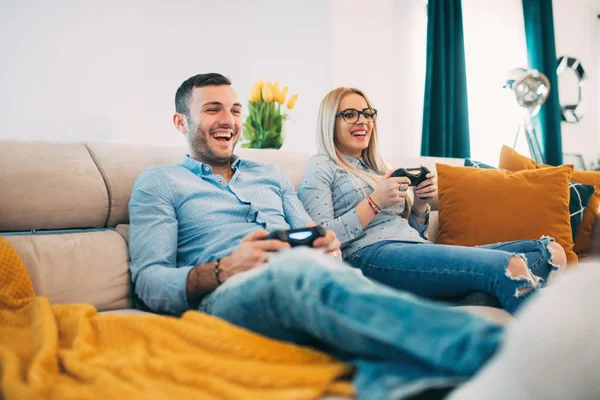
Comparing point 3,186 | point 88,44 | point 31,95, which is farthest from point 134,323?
point 88,44

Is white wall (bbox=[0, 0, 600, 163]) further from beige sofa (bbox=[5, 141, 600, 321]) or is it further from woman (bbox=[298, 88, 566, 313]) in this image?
woman (bbox=[298, 88, 566, 313])

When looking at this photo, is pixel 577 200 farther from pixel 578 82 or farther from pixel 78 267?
pixel 578 82

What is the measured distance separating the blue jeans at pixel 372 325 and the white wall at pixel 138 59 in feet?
6.53

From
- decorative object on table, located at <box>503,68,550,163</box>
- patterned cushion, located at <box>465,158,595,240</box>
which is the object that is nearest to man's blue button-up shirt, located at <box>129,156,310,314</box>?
patterned cushion, located at <box>465,158,595,240</box>

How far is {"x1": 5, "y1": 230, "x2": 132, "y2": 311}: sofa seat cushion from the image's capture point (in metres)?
1.30

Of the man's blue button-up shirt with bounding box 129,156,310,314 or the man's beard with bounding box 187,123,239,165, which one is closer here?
the man's blue button-up shirt with bounding box 129,156,310,314

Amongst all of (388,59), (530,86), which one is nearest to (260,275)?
(388,59)

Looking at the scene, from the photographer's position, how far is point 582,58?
4.68m

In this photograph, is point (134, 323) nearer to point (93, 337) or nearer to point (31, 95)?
point (93, 337)

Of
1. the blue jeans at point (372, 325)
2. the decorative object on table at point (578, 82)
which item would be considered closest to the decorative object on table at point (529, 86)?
the decorative object on table at point (578, 82)

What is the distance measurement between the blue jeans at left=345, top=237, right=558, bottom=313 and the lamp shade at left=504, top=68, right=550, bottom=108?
91.7 inches

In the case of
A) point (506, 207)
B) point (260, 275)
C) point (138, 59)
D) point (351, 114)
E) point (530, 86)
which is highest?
point (138, 59)

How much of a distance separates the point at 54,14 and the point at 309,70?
4.84 ft

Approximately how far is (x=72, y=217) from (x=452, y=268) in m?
1.11
